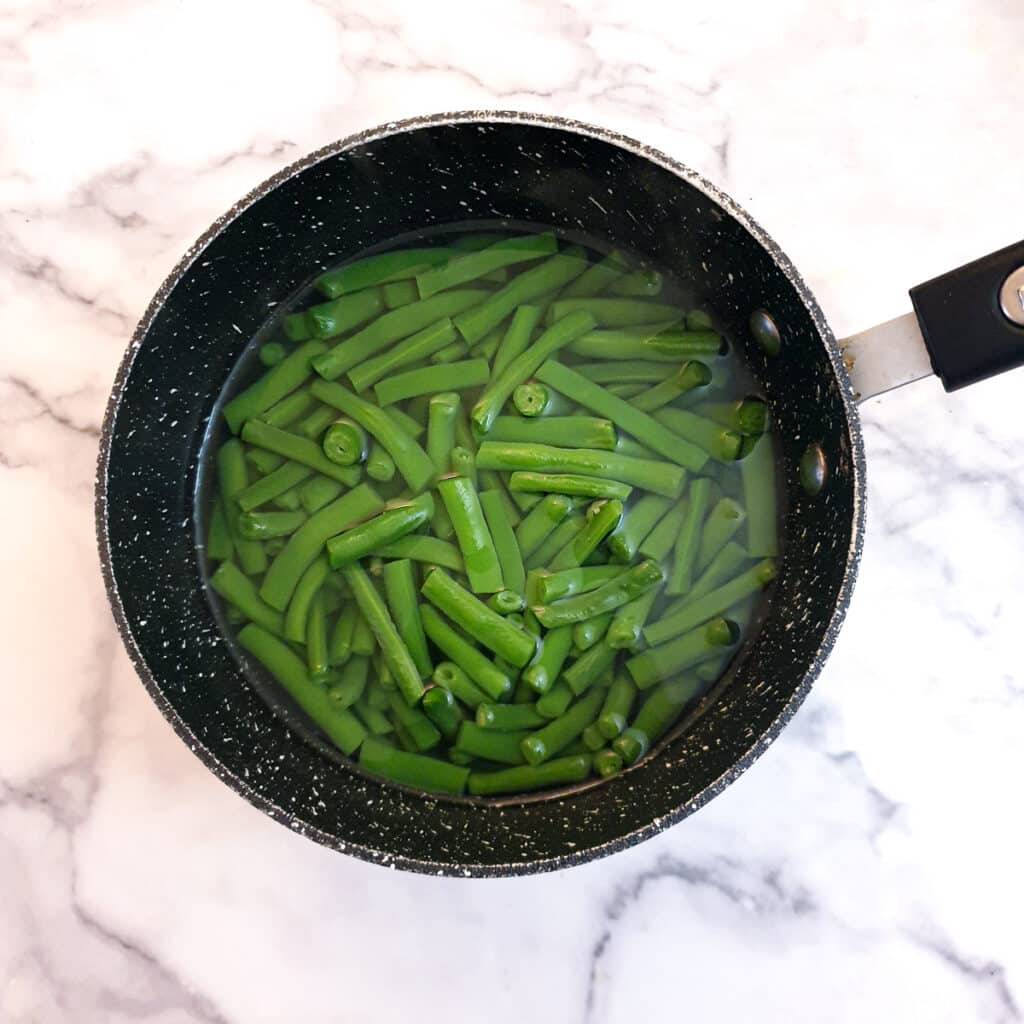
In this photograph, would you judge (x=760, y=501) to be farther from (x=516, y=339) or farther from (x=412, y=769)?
(x=412, y=769)

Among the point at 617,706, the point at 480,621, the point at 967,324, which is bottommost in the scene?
the point at 617,706

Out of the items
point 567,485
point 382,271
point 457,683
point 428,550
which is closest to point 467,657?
point 457,683

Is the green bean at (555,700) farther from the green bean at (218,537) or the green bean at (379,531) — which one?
the green bean at (218,537)

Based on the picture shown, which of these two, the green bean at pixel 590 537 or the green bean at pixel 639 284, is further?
the green bean at pixel 639 284

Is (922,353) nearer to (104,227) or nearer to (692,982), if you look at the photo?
(692,982)

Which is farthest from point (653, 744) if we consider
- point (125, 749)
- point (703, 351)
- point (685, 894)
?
point (125, 749)

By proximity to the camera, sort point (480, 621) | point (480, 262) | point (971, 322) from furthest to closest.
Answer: point (480, 262)
point (480, 621)
point (971, 322)

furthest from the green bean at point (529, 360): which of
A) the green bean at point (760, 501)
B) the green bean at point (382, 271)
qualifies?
the green bean at point (760, 501)

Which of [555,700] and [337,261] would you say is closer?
[555,700]
